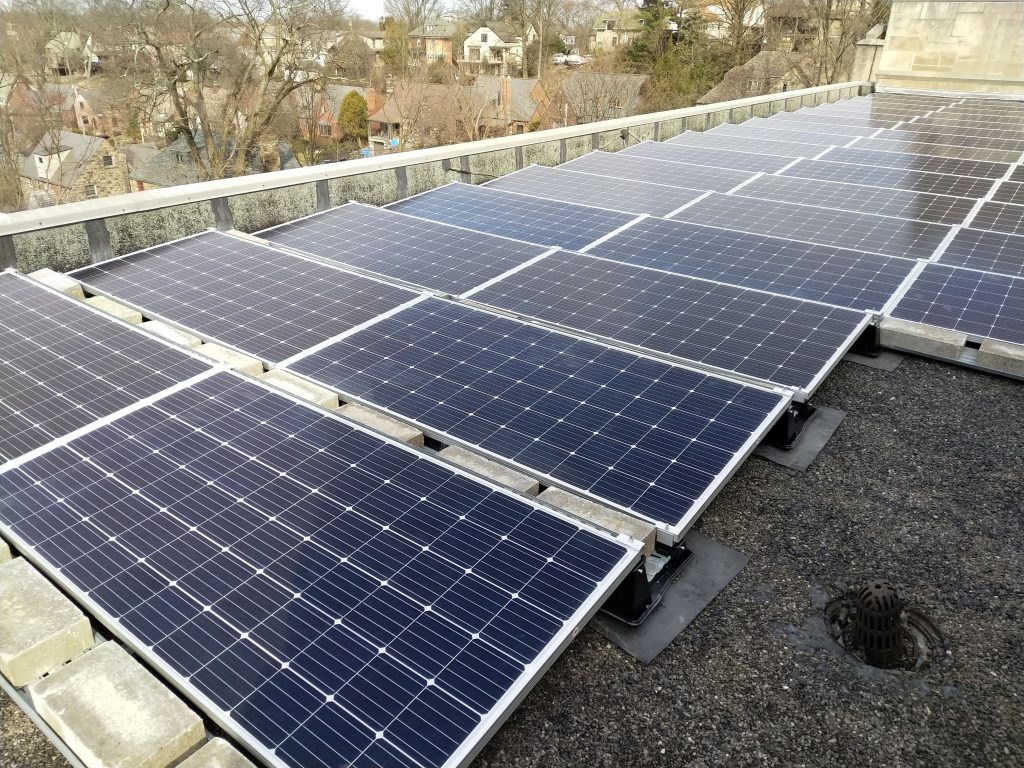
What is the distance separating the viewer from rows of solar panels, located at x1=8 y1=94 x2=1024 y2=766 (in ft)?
19.4

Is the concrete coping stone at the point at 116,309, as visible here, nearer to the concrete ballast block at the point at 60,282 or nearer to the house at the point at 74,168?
the concrete ballast block at the point at 60,282

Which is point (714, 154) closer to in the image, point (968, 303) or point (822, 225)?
point (822, 225)

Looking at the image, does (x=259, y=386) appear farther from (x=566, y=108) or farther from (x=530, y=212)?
(x=566, y=108)

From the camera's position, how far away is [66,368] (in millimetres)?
10055

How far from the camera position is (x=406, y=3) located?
290 ft

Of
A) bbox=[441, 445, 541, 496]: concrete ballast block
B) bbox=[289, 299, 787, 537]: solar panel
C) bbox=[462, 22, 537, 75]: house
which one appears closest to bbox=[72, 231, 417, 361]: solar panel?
bbox=[289, 299, 787, 537]: solar panel

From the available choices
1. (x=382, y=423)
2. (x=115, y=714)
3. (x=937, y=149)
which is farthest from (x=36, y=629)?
(x=937, y=149)

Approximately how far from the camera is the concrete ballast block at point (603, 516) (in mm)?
7250

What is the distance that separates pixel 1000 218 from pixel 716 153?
10565mm

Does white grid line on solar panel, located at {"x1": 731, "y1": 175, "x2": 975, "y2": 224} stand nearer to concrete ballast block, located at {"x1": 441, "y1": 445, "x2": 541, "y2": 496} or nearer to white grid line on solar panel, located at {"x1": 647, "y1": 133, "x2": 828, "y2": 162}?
white grid line on solar panel, located at {"x1": 647, "y1": 133, "x2": 828, "y2": 162}

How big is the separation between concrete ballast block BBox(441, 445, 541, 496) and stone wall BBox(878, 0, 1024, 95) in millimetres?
44522

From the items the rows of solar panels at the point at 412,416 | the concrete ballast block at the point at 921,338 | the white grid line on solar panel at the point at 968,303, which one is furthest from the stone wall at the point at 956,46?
the concrete ballast block at the point at 921,338

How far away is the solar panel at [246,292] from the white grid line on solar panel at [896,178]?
15.7 metres

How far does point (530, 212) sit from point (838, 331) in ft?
29.1
